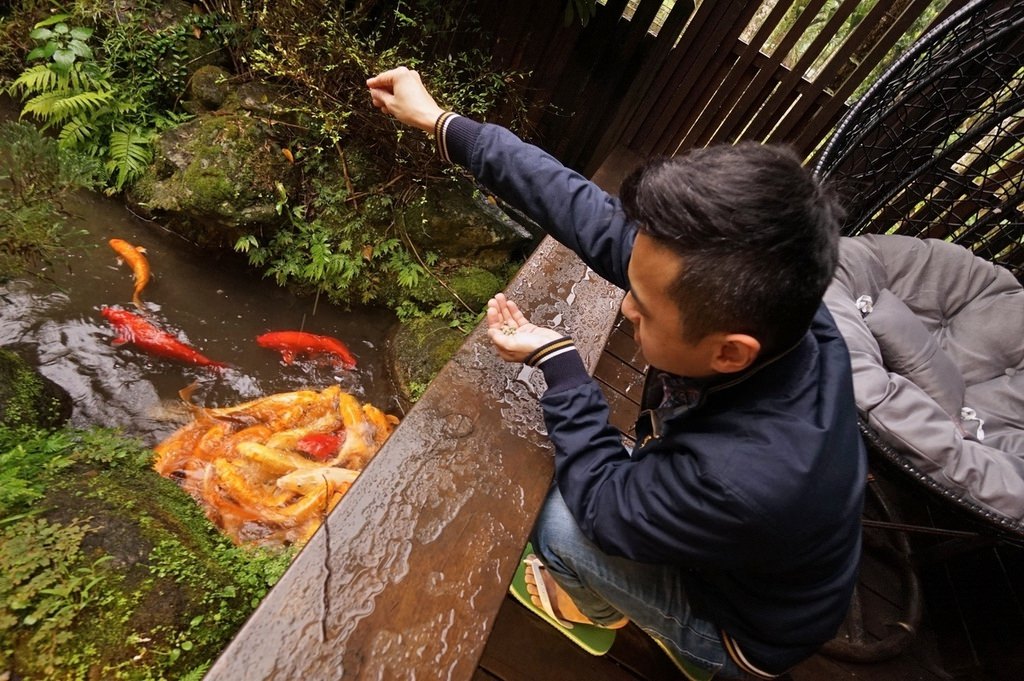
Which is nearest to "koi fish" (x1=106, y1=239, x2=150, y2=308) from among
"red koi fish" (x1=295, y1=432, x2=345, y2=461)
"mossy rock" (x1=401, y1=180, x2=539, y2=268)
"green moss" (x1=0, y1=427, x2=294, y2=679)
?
"green moss" (x1=0, y1=427, x2=294, y2=679)

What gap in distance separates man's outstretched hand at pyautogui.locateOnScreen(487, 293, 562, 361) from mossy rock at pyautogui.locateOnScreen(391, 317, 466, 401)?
222 centimetres

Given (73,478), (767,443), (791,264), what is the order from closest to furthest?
(791,264)
(767,443)
(73,478)

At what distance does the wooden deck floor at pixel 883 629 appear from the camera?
231 centimetres

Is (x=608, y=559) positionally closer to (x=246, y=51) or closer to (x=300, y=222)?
(x=300, y=222)

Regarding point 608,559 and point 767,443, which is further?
point 608,559

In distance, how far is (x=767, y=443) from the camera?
4.14 ft

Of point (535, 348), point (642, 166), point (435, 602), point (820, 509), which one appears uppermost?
point (642, 166)

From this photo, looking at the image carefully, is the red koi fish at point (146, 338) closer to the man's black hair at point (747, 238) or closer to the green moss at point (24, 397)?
the green moss at point (24, 397)

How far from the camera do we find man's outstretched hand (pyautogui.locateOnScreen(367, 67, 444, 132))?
210 centimetres

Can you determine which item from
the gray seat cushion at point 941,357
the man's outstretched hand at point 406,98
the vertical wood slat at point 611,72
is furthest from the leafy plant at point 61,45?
the gray seat cushion at point 941,357

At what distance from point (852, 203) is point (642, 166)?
103 inches

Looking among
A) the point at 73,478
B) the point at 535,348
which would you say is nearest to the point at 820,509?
the point at 535,348

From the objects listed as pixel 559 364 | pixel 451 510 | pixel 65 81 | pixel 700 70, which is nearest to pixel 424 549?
pixel 451 510

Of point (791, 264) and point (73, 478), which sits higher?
point (791, 264)
